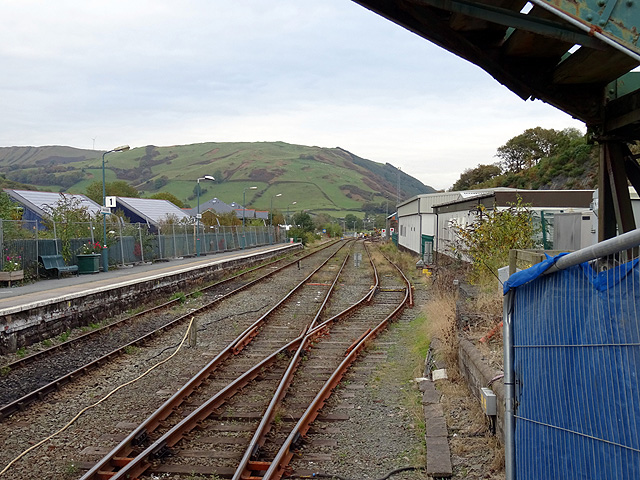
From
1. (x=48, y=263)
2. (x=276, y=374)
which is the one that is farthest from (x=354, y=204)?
(x=276, y=374)

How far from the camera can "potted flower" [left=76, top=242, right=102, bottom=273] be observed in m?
23.5

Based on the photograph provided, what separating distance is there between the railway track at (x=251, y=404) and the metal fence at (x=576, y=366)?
266 centimetres

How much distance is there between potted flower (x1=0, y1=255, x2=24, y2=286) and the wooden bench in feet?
5.86

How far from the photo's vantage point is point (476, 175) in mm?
75688

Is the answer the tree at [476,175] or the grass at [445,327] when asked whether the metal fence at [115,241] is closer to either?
the grass at [445,327]

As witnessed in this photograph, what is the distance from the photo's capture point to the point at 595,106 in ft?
16.5

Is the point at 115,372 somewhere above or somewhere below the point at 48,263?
below

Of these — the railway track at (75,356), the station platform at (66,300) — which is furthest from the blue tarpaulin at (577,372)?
the station platform at (66,300)

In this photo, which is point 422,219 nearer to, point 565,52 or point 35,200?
point 35,200

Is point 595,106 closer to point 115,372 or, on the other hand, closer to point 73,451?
point 73,451

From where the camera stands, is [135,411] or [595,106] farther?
[135,411]

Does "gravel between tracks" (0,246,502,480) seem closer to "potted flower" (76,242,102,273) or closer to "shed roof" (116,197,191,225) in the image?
"potted flower" (76,242,102,273)

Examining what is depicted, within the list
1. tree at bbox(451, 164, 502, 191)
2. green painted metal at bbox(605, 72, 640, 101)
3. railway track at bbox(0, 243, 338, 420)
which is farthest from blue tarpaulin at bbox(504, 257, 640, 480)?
tree at bbox(451, 164, 502, 191)

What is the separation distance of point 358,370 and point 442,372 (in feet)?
5.09
